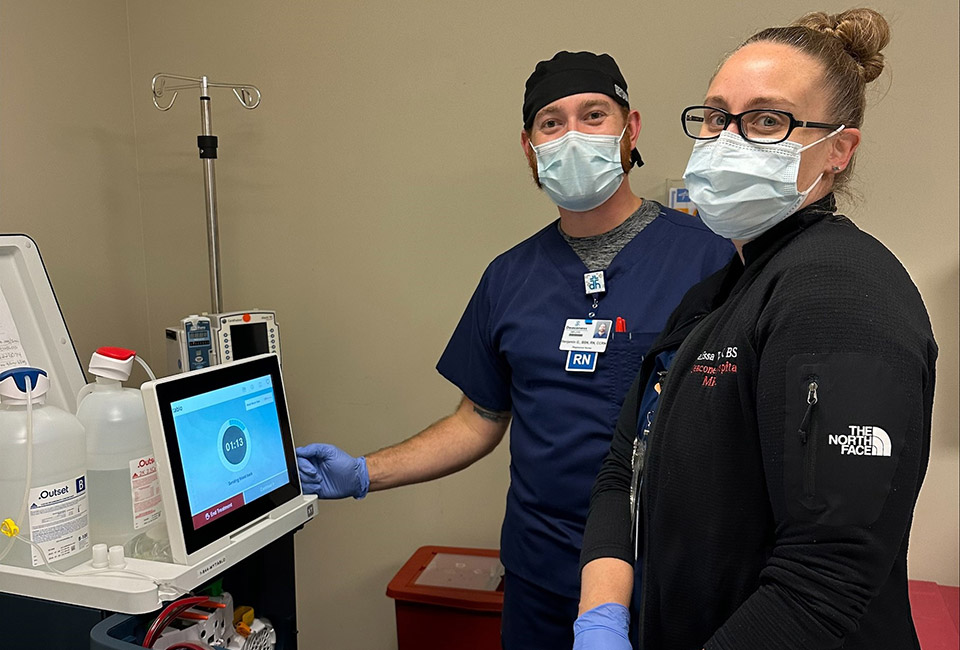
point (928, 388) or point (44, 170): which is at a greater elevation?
point (44, 170)

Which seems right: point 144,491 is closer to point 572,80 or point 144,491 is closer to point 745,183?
point 745,183

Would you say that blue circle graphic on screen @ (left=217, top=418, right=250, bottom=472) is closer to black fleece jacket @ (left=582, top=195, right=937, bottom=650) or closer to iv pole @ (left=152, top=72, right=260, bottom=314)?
black fleece jacket @ (left=582, top=195, right=937, bottom=650)

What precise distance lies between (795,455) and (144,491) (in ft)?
2.92

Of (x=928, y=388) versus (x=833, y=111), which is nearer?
(x=928, y=388)

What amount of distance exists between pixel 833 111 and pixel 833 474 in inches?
17.4

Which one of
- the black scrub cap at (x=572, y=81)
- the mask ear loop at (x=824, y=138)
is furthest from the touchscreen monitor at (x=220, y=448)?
the mask ear loop at (x=824, y=138)

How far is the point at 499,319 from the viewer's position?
5.05 feet

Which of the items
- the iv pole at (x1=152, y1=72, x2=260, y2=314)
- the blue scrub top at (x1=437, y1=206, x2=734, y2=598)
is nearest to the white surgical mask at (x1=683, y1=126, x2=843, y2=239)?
the blue scrub top at (x1=437, y1=206, x2=734, y2=598)

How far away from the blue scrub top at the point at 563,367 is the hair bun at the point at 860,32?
1.75ft

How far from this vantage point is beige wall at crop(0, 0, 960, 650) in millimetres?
1924

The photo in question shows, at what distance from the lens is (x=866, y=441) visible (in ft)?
2.27

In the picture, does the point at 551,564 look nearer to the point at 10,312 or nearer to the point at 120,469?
the point at 120,469

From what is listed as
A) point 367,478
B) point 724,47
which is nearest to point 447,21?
point 724,47

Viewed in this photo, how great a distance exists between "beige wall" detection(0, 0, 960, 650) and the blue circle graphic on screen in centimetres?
112
